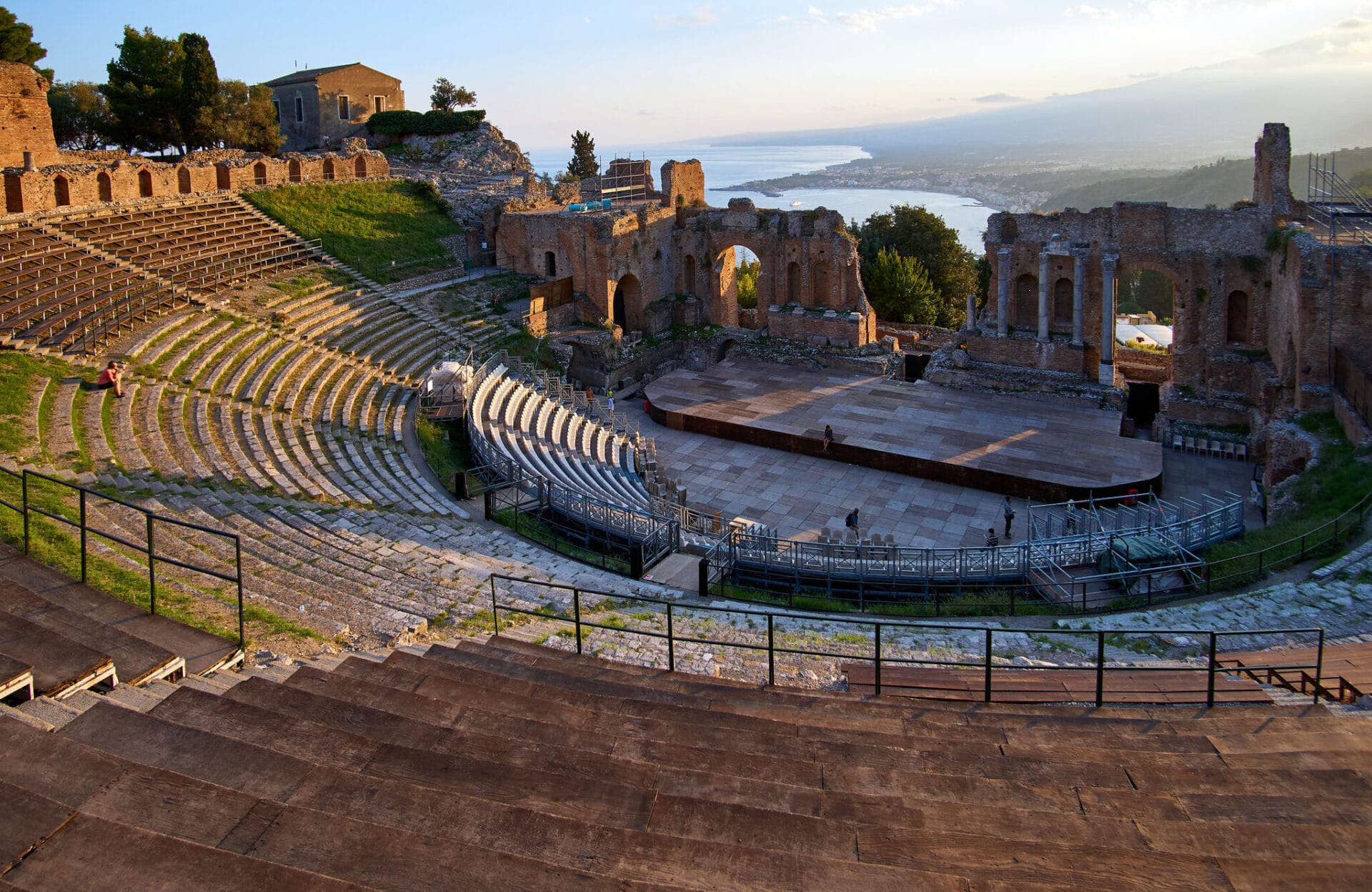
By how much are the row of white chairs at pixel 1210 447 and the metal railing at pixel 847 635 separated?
558 inches

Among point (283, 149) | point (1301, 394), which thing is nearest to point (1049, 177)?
point (283, 149)

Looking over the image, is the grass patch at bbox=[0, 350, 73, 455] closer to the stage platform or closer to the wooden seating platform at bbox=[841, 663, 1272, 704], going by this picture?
the wooden seating platform at bbox=[841, 663, 1272, 704]

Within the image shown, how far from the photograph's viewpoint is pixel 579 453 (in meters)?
22.5

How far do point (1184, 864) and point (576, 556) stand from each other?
11962mm

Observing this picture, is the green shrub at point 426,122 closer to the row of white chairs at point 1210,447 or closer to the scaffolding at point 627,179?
the scaffolding at point 627,179

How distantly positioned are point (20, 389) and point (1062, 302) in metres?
27.3

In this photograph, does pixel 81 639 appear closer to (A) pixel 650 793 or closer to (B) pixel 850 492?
Result: (A) pixel 650 793

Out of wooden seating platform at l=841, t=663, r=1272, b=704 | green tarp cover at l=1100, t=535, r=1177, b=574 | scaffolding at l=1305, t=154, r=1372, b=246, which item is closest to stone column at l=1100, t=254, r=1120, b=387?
scaffolding at l=1305, t=154, r=1372, b=246

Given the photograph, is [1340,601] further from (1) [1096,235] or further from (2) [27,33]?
(2) [27,33]

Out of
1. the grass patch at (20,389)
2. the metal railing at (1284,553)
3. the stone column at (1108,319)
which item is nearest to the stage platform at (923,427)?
the stone column at (1108,319)

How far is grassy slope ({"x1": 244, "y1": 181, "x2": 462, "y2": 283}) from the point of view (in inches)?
1218

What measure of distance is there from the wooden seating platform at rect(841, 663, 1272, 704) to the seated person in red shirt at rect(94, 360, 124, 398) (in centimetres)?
1443

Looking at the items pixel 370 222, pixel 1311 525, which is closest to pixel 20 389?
pixel 370 222

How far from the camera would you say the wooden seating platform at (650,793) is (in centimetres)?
478
